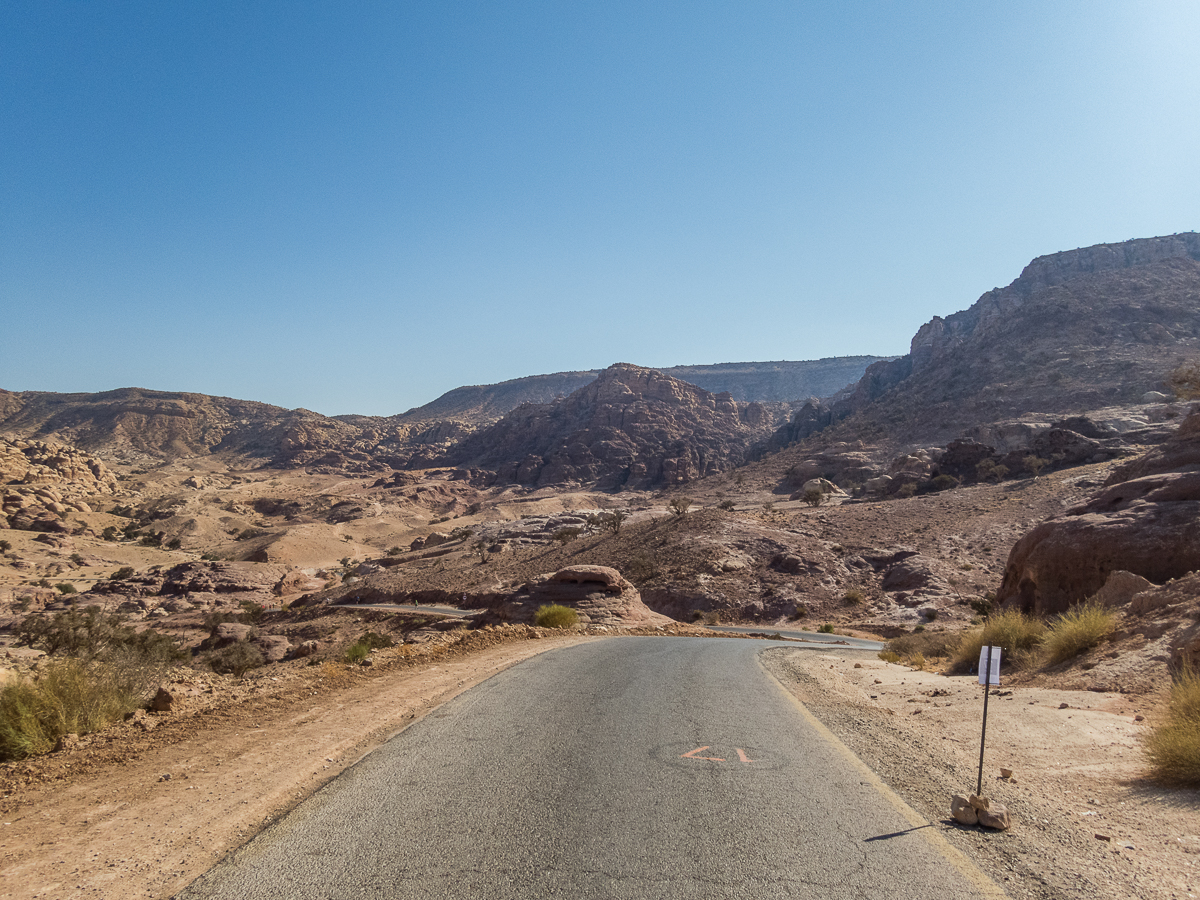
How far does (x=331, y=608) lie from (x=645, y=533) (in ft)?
73.8

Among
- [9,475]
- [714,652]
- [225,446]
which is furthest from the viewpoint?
[225,446]

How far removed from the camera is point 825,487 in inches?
2675

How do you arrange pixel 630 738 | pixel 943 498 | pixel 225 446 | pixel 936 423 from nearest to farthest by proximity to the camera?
pixel 630 738 → pixel 943 498 → pixel 936 423 → pixel 225 446

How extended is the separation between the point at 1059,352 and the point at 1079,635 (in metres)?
89.7

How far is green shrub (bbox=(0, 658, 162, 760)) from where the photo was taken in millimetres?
6703

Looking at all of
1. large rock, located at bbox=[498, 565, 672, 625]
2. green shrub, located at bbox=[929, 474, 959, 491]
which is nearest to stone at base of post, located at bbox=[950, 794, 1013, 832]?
large rock, located at bbox=[498, 565, 672, 625]

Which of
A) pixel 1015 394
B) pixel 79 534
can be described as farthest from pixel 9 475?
pixel 1015 394

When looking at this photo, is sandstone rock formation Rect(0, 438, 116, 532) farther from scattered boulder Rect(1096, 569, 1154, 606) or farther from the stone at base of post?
scattered boulder Rect(1096, 569, 1154, 606)

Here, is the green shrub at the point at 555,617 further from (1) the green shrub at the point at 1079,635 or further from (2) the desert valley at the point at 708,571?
(1) the green shrub at the point at 1079,635

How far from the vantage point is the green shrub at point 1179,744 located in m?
5.37

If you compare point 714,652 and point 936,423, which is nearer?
point 714,652

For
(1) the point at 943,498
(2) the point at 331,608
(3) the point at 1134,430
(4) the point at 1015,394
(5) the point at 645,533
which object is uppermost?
(4) the point at 1015,394

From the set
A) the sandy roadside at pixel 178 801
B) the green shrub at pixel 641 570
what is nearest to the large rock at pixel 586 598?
the green shrub at pixel 641 570

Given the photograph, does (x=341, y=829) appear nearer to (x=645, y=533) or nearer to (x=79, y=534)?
(x=645, y=533)
